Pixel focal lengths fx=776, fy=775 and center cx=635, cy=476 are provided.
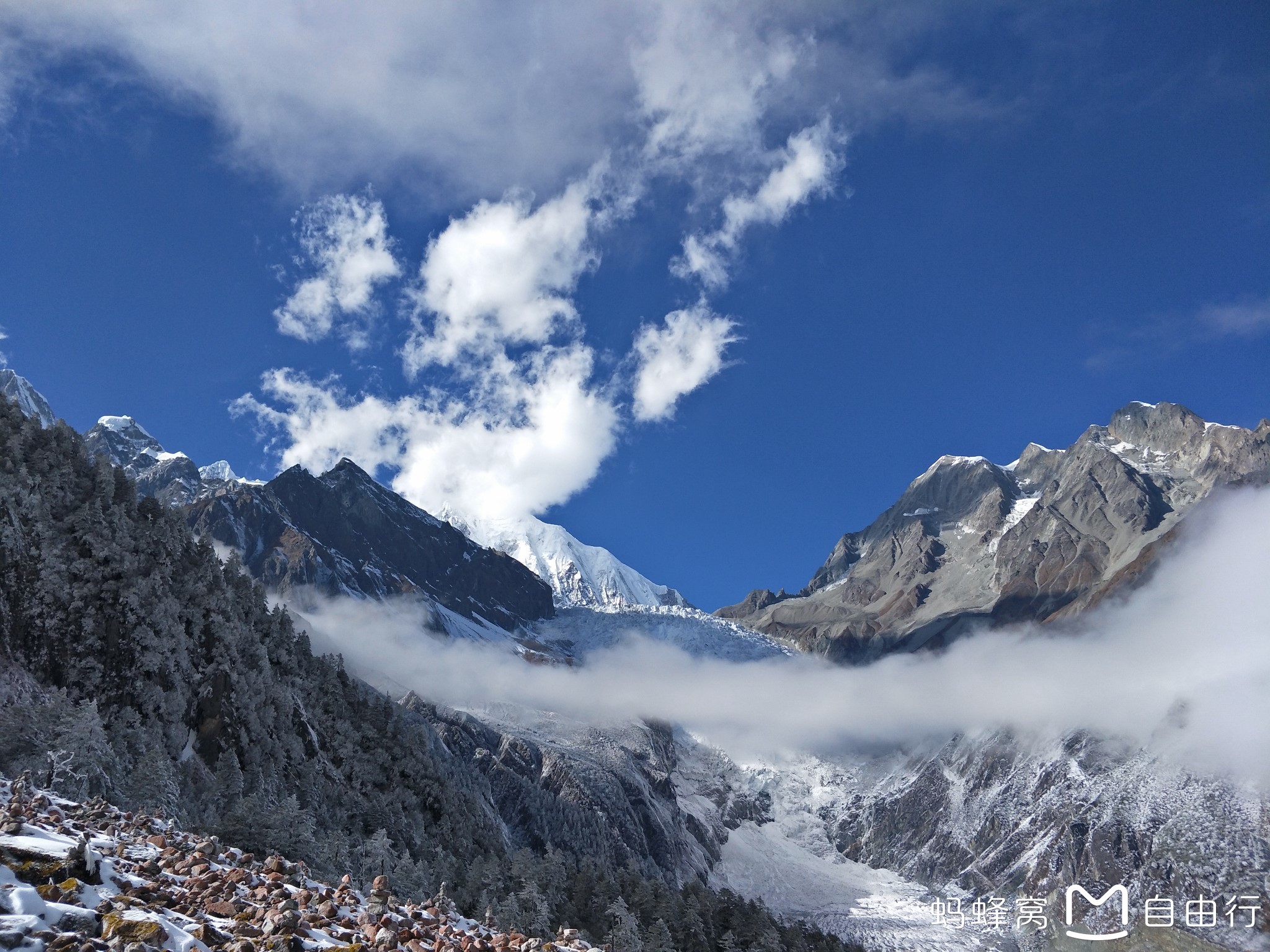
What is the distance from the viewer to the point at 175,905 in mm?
16078

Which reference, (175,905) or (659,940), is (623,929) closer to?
(659,940)

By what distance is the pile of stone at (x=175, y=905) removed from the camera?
1323cm

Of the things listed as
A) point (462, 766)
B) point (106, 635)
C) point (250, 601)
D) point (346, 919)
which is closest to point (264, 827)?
point (106, 635)

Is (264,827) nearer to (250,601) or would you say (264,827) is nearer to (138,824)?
(138,824)

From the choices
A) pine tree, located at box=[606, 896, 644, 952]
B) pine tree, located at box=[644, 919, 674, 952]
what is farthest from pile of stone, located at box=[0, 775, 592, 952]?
pine tree, located at box=[644, 919, 674, 952]

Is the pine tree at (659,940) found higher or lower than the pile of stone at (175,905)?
lower

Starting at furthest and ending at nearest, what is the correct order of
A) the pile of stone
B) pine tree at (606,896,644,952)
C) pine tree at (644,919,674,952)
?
pine tree at (644,919,674,952) < pine tree at (606,896,644,952) < the pile of stone

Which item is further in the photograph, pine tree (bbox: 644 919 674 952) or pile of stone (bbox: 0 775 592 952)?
pine tree (bbox: 644 919 674 952)

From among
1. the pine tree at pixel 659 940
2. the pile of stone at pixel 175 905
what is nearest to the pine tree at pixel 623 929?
the pine tree at pixel 659 940

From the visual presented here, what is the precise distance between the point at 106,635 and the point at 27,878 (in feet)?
259

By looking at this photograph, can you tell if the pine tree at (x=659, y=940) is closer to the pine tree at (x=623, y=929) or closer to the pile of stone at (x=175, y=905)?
the pine tree at (x=623, y=929)

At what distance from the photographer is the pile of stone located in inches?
521

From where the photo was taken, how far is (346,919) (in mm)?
18766

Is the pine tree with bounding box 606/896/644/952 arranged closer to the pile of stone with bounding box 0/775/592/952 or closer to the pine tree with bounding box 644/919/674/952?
the pine tree with bounding box 644/919/674/952
